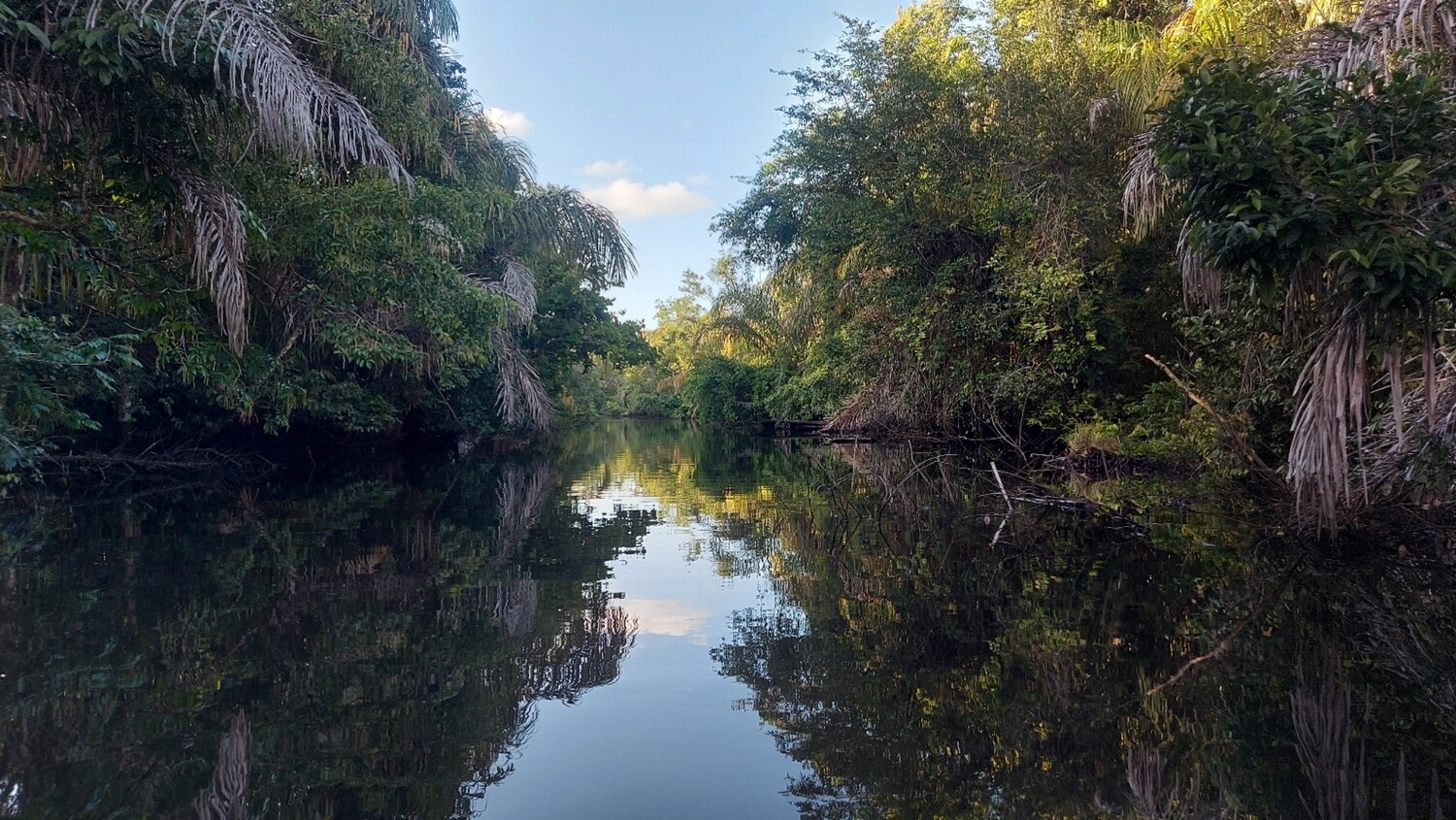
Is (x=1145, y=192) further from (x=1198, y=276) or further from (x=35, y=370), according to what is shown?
(x=35, y=370)

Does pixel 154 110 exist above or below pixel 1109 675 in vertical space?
above

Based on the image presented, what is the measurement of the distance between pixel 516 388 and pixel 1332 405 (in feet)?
51.4

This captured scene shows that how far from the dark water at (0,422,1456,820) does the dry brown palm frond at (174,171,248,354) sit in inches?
83.1

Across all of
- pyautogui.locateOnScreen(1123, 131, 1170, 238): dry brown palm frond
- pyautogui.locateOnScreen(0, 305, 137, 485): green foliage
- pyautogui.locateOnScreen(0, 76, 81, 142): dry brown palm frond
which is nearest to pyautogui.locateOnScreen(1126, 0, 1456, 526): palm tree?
pyautogui.locateOnScreen(1123, 131, 1170, 238): dry brown palm frond

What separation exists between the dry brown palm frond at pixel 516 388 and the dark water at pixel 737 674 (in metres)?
10.1

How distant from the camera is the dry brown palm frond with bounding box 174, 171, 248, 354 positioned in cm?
644

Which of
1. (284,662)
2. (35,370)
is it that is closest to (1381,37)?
(284,662)

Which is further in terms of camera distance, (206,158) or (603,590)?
(206,158)

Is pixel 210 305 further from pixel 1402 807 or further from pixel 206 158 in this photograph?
pixel 1402 807

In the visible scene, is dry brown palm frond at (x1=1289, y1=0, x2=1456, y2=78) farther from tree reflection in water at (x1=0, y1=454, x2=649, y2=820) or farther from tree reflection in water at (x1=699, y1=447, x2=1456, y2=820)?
tree reflection in water at (x1=0, y1=454, x2=649, y2=820)

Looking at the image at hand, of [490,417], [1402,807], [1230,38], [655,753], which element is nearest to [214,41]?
[655,753]

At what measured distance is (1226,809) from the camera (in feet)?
8.46

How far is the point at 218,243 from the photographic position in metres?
6.53

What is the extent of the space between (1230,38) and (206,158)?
1026cm
